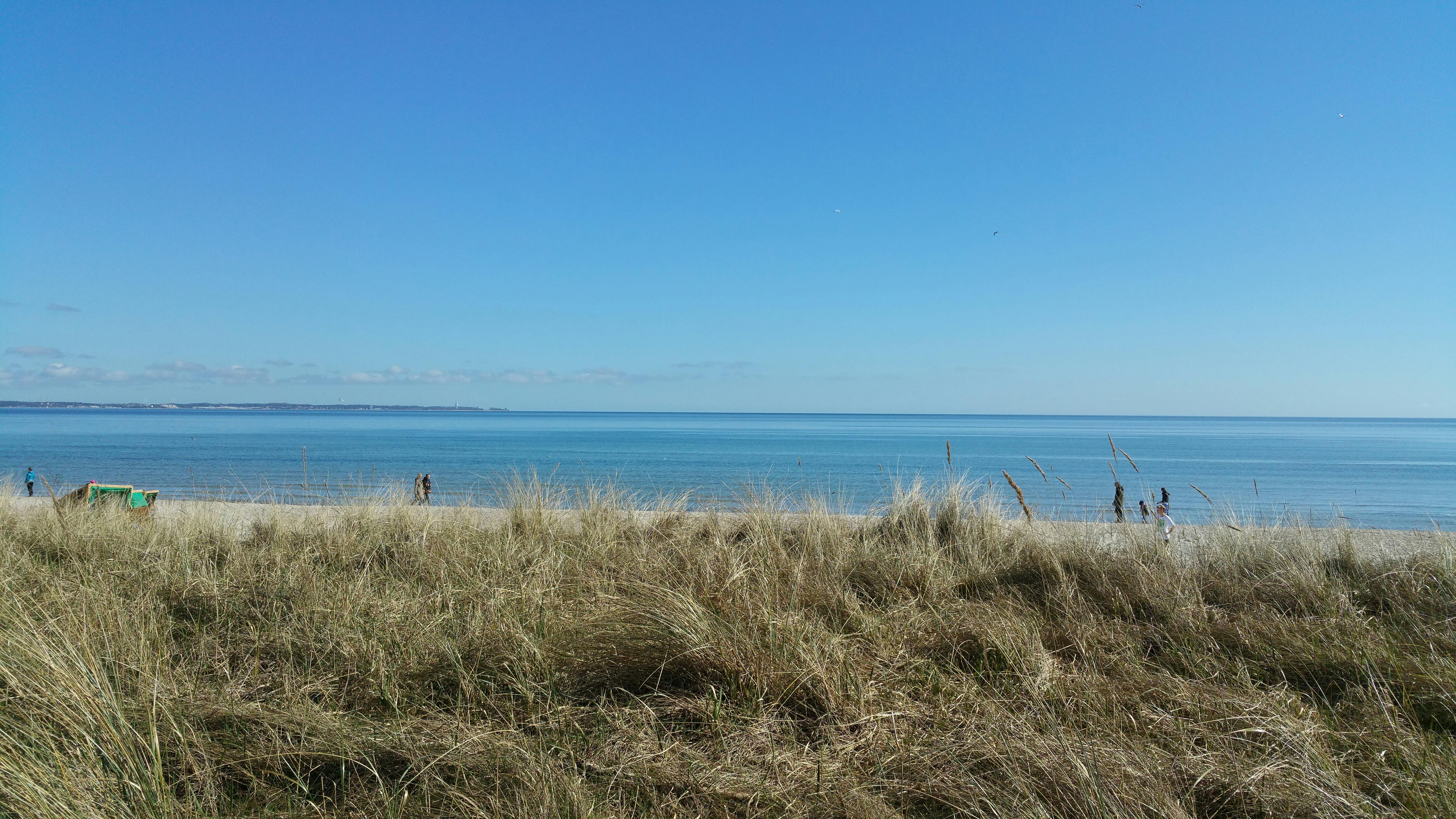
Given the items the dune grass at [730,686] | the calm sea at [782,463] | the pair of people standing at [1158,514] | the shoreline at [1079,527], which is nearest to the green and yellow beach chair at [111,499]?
the shoreline at [1079,527]

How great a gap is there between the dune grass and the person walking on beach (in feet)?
2.96

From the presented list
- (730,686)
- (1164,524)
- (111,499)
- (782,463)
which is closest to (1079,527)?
(1164,524)

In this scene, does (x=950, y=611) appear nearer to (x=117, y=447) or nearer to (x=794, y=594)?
(x=794, y=594)

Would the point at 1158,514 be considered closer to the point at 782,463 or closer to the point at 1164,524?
the point at 1164,524

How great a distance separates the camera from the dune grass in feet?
7.90

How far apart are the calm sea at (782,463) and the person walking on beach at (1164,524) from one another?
662mm

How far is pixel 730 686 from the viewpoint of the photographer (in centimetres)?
319

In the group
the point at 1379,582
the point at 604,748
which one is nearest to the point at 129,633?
the point at 604,748

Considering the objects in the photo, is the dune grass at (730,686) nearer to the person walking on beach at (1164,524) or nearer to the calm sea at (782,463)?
the person walking on beach at (1164,524)

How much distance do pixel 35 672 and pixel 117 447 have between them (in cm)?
6832

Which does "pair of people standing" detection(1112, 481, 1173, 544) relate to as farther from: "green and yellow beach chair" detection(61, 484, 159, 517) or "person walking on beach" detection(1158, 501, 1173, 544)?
"green and yellow beach chair" detection(61, 484, 159, 517)

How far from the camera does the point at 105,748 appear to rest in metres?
2.49

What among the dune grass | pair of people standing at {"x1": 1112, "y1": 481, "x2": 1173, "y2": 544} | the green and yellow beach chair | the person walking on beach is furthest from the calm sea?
the dune grass

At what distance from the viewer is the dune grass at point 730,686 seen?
7.90 ft
